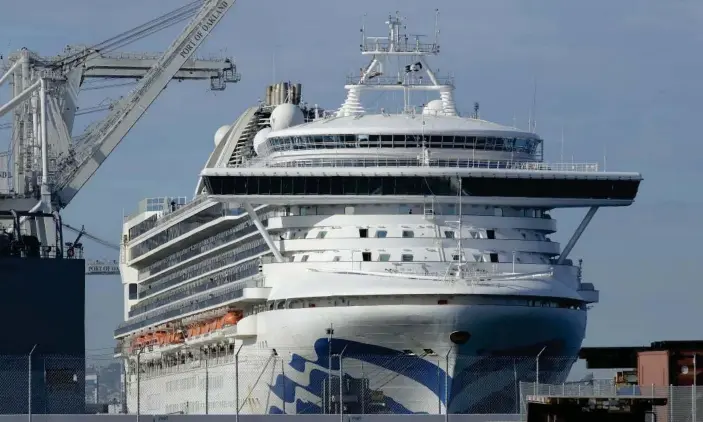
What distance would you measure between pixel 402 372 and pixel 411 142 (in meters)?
8.64

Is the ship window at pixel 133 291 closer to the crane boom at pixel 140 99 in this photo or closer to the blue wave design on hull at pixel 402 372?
the crane boom at pixel 140 99

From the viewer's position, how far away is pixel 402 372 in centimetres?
6462

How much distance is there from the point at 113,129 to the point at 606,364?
864 inches

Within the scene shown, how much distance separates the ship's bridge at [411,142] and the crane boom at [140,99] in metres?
15.8

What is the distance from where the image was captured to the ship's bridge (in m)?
69.4

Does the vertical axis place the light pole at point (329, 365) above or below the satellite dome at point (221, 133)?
below

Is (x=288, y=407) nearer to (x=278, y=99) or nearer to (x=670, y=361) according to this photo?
(x=670, y=361)

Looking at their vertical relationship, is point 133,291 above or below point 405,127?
below

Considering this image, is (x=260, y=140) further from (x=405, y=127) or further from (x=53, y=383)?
(x=53, y=383)

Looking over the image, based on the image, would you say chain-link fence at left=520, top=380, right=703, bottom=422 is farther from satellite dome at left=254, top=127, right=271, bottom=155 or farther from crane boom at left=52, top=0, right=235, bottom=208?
crane boom at left=52, top=0, right=235, bottom=208

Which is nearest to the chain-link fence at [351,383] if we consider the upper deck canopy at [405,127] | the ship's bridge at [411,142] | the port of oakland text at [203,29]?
the ship's bridge at [411,142]

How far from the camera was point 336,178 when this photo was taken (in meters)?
67.8

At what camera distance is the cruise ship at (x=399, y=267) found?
64.8m

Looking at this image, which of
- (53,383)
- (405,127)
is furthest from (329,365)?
(405,127)
